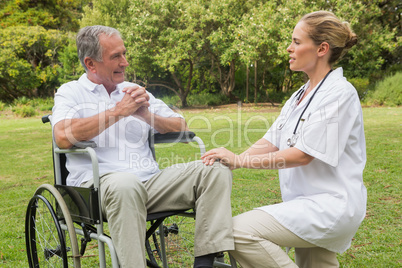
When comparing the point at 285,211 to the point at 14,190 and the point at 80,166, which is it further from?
the point at 14,190

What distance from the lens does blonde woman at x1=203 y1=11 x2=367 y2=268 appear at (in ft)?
5.75

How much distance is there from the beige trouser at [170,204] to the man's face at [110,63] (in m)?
0.67

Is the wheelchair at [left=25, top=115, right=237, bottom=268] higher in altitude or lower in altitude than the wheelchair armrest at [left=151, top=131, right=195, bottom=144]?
lower

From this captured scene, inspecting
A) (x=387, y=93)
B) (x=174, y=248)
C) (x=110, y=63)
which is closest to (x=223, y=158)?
(x=110, y=63)

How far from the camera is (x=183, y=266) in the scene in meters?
2.85

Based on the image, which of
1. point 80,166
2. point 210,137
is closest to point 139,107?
point 80,166

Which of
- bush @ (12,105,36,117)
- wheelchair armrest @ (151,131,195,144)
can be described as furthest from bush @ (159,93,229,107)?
wheelchair armrest @ (151,131,195,144)

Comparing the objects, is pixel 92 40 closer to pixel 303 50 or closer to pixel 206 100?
pixel 303 50

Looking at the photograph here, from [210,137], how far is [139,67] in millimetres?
9397

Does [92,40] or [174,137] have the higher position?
[92,40]

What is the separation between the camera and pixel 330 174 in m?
1.81

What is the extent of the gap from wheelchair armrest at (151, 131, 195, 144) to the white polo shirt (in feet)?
0.22

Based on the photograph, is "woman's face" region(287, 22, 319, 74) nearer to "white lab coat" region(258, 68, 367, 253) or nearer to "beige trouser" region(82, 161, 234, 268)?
"white lab coat" region(258, 68, 367, 253)

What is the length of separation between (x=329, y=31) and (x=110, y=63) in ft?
4.02
